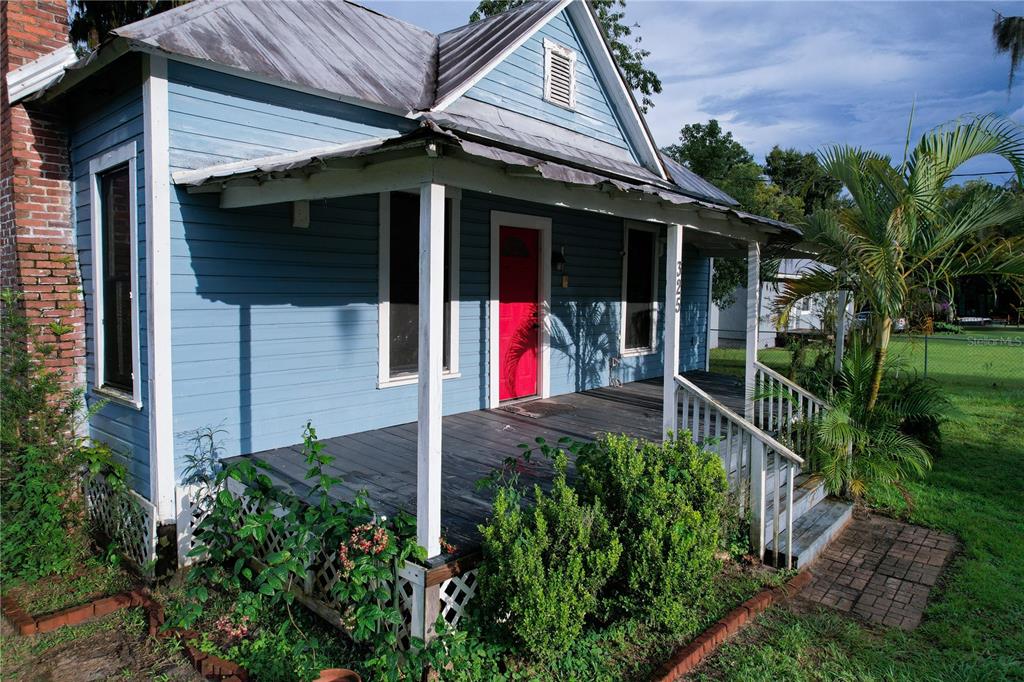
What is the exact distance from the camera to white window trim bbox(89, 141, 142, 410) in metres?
4.64

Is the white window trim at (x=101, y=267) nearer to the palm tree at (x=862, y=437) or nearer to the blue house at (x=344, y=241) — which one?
the blue house at (x=344, y=241)

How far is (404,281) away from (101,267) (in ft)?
8.42

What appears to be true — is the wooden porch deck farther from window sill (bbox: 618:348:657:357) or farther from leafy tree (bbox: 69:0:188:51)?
leafy tree (bbox: 69:0:188:51)

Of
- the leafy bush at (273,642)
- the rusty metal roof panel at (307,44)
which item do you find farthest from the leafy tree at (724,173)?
the leafy bush at (273,642)

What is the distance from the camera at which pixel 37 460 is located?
4520 mm

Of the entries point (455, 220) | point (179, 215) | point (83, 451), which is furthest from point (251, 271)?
point (455, 220)

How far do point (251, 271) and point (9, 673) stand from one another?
2.99 meters

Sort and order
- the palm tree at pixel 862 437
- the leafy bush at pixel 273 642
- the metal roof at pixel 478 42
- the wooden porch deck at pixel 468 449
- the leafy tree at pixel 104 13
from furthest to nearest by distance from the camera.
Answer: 1. the leafy tree at pixel 104 13
2. the metal roof at pixel 478 42
3. the palm tree at pixel 862 437
4. the wooden porch deck at pixel 468 449
5. the leafy bush at pixel 273 642

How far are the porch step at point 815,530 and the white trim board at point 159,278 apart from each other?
4550 mm

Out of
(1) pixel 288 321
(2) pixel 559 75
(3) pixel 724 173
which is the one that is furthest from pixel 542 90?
(3) pixel 724 173

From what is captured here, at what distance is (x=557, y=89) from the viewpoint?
793 cm

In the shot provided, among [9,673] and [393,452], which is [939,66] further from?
[9,673]

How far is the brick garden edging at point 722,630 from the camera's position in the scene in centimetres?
337

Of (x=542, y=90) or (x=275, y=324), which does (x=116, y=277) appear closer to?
(x=275, y=324)
